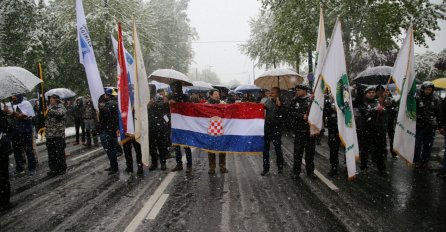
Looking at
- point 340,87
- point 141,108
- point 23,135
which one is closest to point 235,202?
point 141,108

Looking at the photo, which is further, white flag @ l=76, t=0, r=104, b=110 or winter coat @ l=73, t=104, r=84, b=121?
winter coat @ l=73, t=104, r=84, b=121

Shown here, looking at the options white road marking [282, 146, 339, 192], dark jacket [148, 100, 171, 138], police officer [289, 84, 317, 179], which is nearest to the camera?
white road marking [282, 146, 339, 192]

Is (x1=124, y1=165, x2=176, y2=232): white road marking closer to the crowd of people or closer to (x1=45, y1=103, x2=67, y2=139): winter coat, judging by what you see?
the crowd of people

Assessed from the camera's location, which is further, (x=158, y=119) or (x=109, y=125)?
(x=158, y=119)

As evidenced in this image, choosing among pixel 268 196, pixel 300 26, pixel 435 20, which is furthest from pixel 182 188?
pixel 435 20

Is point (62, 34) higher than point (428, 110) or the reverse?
higher

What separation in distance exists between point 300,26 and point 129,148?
43.0 feet

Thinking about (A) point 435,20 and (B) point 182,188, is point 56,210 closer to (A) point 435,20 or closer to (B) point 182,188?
(B) point 182,188

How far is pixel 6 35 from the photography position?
80.2 ft

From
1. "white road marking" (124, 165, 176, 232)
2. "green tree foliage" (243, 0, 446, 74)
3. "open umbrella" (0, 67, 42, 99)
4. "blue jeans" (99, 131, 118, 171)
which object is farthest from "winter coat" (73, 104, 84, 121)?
"green tree foliage" (243, 0, 446, 74)

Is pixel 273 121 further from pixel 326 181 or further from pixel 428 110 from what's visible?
pixel 428 110

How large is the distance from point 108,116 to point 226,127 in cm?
284

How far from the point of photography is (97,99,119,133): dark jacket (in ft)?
27.9

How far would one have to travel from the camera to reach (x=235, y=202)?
19.8 ft
